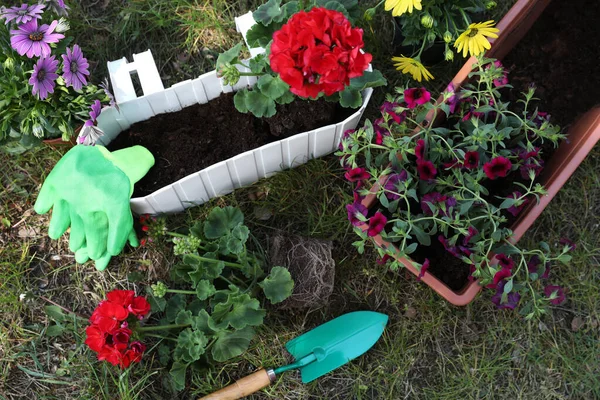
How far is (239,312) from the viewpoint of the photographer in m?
1.70

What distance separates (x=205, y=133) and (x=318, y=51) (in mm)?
714

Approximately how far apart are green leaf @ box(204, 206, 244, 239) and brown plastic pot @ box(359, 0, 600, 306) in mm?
427

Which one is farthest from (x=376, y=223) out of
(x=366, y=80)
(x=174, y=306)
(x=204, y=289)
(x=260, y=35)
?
(x=174, y=306)

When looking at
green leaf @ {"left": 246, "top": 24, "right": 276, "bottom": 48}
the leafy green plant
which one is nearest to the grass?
the leafy green plant

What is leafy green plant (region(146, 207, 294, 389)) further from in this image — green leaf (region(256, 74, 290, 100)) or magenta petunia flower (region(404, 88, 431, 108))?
magenta petunia flower (region(404, 88, 431, 108))

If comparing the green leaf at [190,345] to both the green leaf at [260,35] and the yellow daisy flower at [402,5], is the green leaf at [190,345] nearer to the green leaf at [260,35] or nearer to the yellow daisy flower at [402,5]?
Result: the green leaf at [260,35]

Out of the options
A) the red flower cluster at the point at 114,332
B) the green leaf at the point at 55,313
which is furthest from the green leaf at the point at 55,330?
the red flower cluster at the point at 114,332

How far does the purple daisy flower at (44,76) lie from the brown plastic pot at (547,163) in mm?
1012

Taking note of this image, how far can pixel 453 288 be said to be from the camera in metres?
1.80

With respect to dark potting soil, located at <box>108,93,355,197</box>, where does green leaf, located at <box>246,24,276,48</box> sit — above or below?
above

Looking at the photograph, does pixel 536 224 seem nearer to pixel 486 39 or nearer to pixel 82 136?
pixel 486 39

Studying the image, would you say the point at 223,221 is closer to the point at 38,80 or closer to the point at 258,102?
the point at 258,102

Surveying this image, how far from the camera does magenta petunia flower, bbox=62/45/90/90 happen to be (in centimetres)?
171

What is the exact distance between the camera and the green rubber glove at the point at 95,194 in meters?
1.77
